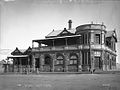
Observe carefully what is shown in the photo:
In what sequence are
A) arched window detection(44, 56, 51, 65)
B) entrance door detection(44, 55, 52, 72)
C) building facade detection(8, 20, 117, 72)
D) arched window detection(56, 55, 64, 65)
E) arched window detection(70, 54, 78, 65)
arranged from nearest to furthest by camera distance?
building facade detection(8, 20, 117, 72)
arched window detection(70, 54, 78, 65)
arched window detection(56, 55, 64, 65)
entrance door detection(44, 55, 52, 72)
arched window detection(44, 56, 51, 65)

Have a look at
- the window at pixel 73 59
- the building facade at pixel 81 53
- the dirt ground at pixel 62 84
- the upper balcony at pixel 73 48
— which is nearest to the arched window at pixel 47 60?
the building facade at pixel 81 53

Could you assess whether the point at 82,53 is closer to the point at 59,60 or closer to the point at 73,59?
the point at 73,59

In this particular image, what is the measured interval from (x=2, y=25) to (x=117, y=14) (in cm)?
491

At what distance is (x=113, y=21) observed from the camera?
8719 millimetres

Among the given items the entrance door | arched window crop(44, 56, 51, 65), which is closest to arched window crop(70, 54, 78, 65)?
the entrance door

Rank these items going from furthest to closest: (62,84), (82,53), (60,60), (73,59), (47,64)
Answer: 1. (47,64)
2. (60,60)
3. (73,59)
4. (82,53)
5. (62,84)

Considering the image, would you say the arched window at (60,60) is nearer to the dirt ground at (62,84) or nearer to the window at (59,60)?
the window at (59,60)

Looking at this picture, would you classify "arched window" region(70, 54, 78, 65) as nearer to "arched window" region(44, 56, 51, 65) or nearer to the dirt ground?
"arched window" region(44, 56, 51, 65)

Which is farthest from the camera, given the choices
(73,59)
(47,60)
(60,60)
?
(47,60)

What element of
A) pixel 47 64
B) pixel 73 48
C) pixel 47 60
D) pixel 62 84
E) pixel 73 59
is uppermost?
pixel 73 48

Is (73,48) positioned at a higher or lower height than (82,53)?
higher

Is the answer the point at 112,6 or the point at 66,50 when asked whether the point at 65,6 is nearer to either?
the point at 112,6

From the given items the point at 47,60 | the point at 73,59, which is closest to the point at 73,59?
the point at 73,59

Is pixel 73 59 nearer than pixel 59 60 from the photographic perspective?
Yes
